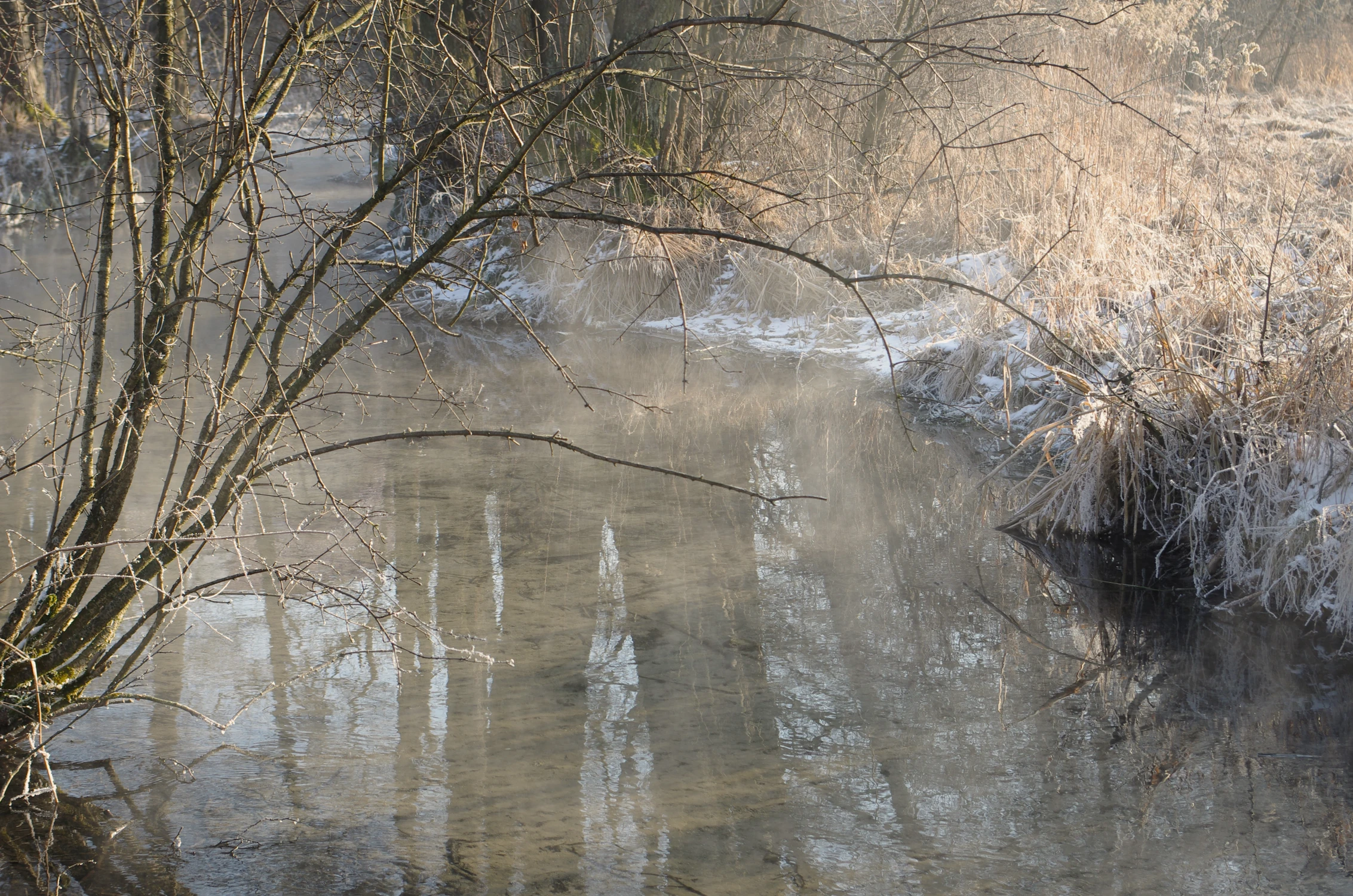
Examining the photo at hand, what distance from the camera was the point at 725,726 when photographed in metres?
3.24

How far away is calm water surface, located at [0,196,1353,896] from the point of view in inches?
103

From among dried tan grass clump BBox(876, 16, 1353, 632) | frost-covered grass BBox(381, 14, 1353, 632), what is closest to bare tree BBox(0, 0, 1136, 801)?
frost-covered grass BBox(381, 14, 1353, 632)

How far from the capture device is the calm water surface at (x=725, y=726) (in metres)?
2.63

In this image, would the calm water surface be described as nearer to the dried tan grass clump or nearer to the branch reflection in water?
the branch reflection in water

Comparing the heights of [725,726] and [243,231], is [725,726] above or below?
below

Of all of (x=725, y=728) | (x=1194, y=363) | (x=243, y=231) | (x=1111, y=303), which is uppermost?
(x=243, y=231)

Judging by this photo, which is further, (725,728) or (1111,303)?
(1111,303)

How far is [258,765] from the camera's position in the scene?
9.98 ft

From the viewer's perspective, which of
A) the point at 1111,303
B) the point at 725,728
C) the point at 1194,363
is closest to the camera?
the point at 725,728

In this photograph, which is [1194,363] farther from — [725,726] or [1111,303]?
[725,726]

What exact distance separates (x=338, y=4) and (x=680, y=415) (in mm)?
4096

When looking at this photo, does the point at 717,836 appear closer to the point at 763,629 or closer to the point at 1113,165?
the point at 763,629

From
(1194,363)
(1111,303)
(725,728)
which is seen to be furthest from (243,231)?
(1111,303)

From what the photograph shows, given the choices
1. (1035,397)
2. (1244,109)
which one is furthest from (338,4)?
(1244,109)
